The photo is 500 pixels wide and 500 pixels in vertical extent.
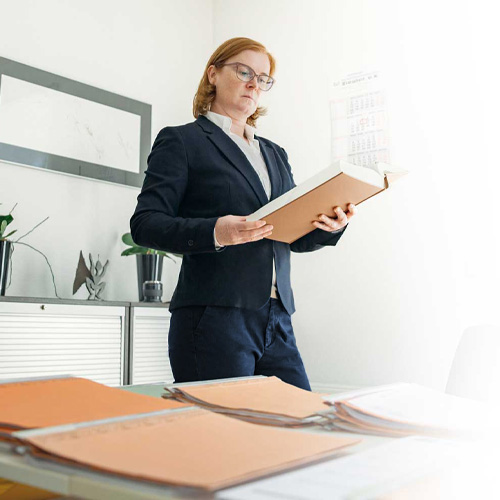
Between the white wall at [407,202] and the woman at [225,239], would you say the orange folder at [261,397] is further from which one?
the white wall at [407,202]

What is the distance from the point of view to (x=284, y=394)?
853 millimetres

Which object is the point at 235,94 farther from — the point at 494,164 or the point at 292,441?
the point at 494,164

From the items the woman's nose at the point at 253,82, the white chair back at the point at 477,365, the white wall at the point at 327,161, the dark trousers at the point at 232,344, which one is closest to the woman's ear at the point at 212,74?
the woman's nose at the point at 253,82

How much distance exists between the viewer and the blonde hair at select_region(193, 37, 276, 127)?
1688 millimetres

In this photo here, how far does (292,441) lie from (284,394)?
318 millimetres

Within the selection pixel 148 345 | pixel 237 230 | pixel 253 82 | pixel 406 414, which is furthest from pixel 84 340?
pixel 406 414

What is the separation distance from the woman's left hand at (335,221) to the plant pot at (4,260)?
1.82 metres

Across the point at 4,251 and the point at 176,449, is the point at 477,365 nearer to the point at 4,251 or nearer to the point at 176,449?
the point at 176,449

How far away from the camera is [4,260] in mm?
2791

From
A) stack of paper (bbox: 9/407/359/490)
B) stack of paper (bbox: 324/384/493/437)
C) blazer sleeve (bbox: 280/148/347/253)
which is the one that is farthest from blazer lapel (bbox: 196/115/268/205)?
stack of paper (bbox: 9/407/359/490)

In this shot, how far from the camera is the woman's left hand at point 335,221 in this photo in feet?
4.78

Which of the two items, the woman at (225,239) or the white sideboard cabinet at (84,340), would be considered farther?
the white sideboard cabinet at (84,340)

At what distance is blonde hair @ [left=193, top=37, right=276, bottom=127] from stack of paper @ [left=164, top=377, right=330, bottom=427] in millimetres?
1029

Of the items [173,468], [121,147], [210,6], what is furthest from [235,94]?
[210,6]
